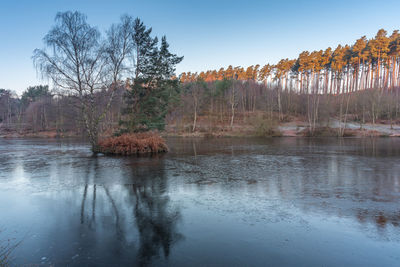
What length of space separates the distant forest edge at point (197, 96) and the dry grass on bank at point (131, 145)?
159 cm

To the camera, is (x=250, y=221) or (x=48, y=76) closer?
(x=250, y=221)

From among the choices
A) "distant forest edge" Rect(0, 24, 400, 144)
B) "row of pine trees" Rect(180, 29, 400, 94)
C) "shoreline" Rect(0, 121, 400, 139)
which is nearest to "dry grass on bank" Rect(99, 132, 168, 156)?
"distant forest edge" Rect(0, 24, 400, 144)

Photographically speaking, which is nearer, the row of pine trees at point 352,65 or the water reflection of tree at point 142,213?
the water reflection of tree at point 142,213

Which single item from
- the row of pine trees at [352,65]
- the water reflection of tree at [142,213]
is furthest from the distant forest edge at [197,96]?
the water reflection of tree at [142,213]

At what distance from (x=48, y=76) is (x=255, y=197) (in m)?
18.5

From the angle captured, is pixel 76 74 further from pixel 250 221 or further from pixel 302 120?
pixel 302 120

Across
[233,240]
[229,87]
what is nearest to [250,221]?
[233,240]

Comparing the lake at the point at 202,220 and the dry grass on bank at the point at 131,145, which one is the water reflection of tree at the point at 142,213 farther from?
the dry grass on bank at the point at 131,145

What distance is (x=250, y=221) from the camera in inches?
227

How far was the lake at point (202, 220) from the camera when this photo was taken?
4207mm

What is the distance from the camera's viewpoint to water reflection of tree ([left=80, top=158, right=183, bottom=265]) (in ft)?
15.1

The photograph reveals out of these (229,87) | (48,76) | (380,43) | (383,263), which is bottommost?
(383,263)

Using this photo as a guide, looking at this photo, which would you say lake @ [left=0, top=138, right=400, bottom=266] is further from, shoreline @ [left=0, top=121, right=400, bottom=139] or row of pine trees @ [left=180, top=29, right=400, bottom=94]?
row of pine trees @ [left=180, top=29, right=400, bottom=94]

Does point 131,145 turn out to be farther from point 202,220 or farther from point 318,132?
point 318,132
